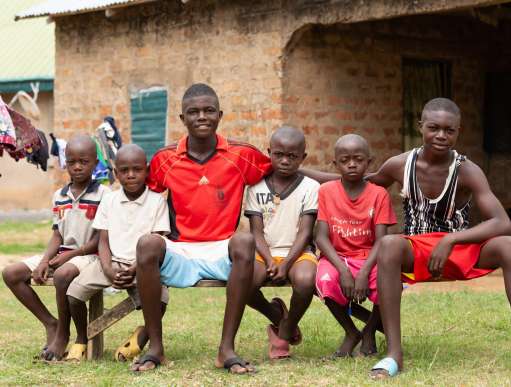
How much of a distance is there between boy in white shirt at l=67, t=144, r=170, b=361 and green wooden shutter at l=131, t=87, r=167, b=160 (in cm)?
Answer: 672

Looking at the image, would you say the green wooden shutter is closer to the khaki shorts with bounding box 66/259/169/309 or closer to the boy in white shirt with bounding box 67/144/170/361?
the boy in white shirt with bounding box 67/144/170/361

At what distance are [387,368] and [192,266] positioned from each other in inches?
46.6

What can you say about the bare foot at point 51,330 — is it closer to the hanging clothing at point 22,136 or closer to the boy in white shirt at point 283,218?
the boy in white shirt at point 283,218

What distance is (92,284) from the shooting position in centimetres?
549

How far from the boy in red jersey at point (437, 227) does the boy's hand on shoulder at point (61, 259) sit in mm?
1803

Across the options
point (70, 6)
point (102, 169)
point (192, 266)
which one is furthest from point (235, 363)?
point (70, 6)

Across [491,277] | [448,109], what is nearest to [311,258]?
[448,109]

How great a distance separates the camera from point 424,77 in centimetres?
1236

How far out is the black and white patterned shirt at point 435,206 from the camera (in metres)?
5.34

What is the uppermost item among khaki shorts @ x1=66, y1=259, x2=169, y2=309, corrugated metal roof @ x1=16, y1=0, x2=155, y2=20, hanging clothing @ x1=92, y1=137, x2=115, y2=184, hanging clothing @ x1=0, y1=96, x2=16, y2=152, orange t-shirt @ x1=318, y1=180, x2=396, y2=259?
corrugated metal roof @ x1=16, y1=0, x2=155, y2=20

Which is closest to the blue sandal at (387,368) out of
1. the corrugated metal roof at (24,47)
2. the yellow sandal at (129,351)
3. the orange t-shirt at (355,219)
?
the orange t-shirt at (355,219)

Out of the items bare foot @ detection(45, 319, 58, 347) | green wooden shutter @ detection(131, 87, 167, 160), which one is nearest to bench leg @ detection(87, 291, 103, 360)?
bare foot @ detection(45, 319, 58, 347)

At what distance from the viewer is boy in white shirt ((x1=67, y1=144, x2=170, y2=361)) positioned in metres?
5.51

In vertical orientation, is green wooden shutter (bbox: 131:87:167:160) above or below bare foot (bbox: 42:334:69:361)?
above
